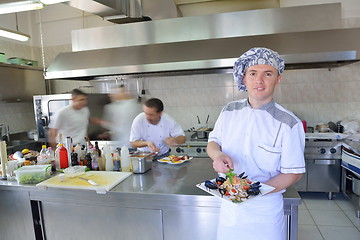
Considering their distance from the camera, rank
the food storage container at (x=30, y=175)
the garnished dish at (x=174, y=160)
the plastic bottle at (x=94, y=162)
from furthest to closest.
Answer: the garnished dish at (x=174, y=160)
the plastic bottle at (x=94, y=162)
the food storage container at (x=30, y=175)

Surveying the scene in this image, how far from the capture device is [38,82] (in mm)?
4711

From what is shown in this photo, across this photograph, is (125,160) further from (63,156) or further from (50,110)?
(50,110)

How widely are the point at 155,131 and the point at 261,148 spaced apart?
5.60 feet

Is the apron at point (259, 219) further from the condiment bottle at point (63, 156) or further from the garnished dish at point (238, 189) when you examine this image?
the condiment bottle at point (63, 156)

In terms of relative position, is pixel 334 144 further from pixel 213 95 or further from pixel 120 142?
pixel 120 142

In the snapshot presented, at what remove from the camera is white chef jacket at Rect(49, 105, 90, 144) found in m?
3.52

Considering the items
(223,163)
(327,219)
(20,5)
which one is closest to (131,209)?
(223,163)

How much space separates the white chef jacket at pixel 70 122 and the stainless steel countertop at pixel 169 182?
1507 millimetres

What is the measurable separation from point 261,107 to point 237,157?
322 mm

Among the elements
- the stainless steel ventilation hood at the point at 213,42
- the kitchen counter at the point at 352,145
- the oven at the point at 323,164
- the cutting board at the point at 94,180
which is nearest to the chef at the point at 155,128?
the stainless steel ventilation hood at the point at 213,42

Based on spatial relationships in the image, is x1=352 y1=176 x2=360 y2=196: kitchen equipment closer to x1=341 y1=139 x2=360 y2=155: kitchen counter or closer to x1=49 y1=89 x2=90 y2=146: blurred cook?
x1=341 y1=139 x2=360 y2=155: kitchen counter

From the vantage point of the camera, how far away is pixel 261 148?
1.38 m

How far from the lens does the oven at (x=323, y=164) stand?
11.4 ft

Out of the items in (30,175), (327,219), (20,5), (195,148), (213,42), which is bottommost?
(327,219)
